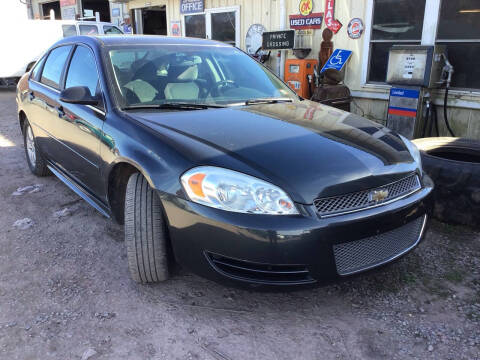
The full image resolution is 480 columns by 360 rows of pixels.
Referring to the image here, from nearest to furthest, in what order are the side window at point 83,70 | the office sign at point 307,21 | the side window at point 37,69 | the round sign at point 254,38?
1. the side window at point 83,70
2. the side window at point 37,69
3. the office sign at point 307,21
4. the round sign at point 254,38

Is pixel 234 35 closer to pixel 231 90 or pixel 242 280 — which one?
pixel 231 90

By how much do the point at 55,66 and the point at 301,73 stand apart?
13.5 feet

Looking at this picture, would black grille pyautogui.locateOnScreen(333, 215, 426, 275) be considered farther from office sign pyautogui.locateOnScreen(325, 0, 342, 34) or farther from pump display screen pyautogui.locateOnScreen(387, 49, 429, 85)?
office sign pyautogui.locateOnScreen(325, 0, 342, 34)

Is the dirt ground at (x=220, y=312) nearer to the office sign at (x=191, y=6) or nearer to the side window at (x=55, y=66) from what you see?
the side window at (x=55, y=66)

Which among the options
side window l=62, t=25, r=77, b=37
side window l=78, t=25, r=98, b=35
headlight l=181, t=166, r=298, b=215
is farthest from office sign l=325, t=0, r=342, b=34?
side window l=62, t=25, r=77, b=37

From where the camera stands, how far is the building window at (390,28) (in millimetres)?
5941

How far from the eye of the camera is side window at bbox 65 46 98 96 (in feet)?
10.3

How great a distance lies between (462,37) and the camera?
5535 millimetres

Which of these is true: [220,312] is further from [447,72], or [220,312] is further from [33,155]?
[447,72]

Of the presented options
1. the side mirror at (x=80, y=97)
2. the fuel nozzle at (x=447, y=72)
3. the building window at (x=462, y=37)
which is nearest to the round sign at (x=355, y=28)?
the building window at (x=462, y=37)

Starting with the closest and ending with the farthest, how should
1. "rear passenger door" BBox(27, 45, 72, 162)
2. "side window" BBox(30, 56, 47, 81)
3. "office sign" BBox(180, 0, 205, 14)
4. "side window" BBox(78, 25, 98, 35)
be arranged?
"rear passenger door" BBox(27, 45, 72, 162), "side window" BBox(30, 56, 47, 81), "office sign" BBox(180, 0, 205, 14), "side window" BBox(78, 25, 98, 35)

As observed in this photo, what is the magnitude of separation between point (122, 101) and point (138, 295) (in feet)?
4.34

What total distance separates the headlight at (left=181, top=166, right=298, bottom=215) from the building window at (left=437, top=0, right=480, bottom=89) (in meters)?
4.84

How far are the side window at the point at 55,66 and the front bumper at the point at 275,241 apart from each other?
2283 mm
